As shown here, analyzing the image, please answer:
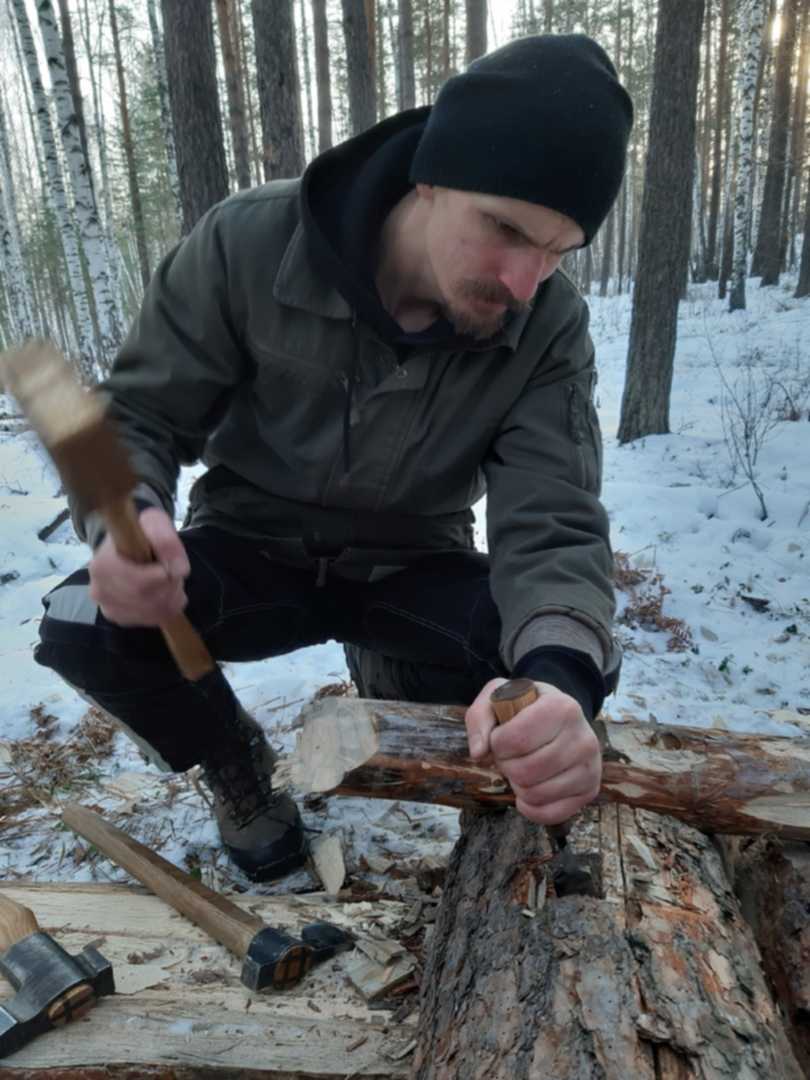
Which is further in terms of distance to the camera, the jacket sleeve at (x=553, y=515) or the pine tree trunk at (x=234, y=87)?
the pine tree trunk at (x=234, y=87)

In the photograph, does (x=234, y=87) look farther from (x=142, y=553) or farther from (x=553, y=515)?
(x=142, y=553)

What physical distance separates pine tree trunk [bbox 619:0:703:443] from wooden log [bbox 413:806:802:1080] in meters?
5.23

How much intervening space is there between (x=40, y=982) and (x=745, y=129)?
50.0 feet

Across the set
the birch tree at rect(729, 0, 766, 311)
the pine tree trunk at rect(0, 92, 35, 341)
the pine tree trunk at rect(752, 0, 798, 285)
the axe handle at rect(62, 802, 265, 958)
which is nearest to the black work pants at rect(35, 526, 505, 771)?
the axe handle at rect(62, 802, 265, 958)

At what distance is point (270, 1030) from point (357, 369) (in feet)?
4.89

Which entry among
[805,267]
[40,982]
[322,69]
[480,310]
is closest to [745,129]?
[805,267]

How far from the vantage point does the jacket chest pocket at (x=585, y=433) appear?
1944 millimetres

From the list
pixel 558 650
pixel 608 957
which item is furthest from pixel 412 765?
pixel 608 957

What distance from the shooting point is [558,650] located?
154cm

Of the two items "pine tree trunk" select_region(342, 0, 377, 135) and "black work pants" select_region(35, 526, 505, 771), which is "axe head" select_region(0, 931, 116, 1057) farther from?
"pine tree trunk" select_region(342, 0, 377, 135)

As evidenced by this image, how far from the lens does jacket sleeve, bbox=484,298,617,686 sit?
163 cm

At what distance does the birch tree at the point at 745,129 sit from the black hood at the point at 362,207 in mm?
12776

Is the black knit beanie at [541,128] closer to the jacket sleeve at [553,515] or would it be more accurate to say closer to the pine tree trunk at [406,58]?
the jacket sleeve at [553,515]

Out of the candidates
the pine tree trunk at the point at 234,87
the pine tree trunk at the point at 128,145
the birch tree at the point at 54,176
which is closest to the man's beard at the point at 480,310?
the birch tree at the point at 54,176
